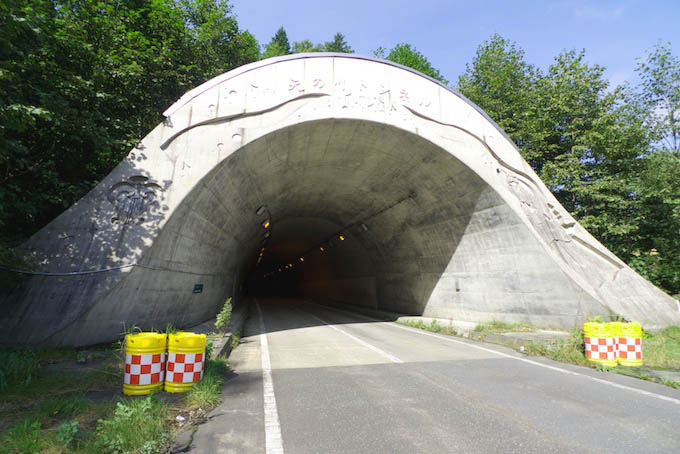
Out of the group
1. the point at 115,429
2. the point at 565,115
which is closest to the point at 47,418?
the point at 115,429

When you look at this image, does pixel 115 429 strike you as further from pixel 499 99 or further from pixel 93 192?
pixel 499 99

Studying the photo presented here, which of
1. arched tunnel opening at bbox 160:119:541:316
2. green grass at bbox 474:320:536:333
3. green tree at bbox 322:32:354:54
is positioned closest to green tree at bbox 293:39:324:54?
green tree at bbox 322:32:354:54

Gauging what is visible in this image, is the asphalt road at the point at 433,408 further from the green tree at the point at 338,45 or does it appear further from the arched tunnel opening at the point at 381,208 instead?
the green tree at the point at 338,45

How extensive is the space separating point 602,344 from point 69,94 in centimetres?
1358

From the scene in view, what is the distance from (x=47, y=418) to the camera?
3.52m

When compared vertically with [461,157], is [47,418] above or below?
below

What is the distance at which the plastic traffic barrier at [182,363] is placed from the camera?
4.58 m

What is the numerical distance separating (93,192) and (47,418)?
5874 millimetres

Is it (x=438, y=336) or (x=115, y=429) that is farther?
(x=438, y=336)

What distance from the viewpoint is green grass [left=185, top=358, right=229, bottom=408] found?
4098 millimetres

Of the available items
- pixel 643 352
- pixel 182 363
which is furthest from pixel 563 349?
pixel 182 363

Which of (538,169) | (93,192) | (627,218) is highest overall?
(538,169)

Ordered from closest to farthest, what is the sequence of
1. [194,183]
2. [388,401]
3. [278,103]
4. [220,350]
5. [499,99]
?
[388,401] → [220,350] → [194,183] → [278,103] → [499,99]

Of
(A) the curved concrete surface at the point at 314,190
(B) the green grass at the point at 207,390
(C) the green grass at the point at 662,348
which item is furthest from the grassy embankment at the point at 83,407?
(C) the green grass at the point at 662,348
